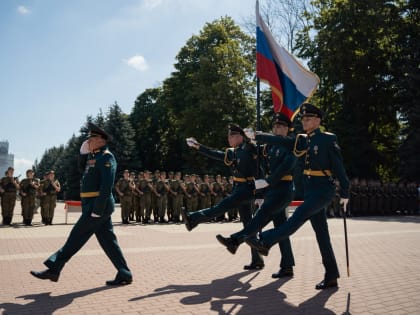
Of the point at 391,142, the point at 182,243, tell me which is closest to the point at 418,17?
the point at 391,142

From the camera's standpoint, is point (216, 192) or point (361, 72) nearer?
point (216, 192)

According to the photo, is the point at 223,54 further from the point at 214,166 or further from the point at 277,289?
the point at 277,289

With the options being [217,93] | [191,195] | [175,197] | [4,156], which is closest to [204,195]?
[191,195]

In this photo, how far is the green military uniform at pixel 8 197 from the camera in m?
14.8

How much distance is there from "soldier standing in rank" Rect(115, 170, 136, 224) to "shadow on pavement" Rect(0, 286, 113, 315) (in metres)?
11.6

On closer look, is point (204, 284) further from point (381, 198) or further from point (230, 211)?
point (381, 198)

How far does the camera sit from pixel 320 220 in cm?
575

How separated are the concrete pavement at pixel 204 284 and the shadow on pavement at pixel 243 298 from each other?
0.4 inches

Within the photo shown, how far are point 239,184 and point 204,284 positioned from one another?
167cm

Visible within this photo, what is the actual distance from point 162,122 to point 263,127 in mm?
14857

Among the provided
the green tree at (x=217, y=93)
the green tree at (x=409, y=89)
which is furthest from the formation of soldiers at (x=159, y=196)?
the green tree at (x=217, y=93)

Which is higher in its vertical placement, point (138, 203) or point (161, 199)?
point (161, 199)

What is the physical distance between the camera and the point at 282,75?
313 inches

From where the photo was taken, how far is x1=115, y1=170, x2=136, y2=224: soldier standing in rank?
16781 mm
